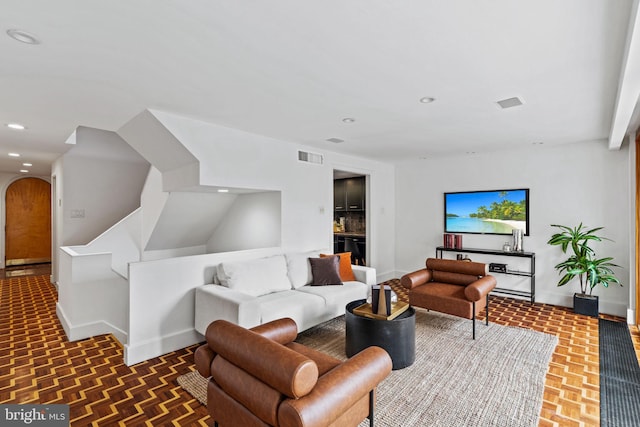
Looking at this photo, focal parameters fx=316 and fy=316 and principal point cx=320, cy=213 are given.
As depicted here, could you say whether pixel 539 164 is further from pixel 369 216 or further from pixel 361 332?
pixel 361 332

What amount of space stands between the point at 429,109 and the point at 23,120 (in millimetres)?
4202

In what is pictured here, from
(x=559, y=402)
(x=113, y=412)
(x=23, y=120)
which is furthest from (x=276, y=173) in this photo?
(x=559, y=402)

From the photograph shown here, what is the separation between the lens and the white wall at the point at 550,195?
14.5 ft

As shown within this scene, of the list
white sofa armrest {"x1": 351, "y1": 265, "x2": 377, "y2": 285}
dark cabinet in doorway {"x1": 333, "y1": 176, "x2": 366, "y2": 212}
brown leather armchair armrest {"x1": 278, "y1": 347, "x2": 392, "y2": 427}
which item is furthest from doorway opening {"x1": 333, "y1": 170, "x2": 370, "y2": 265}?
brown leather armchair armrest {"x1": 278, "y1": 347, "x2": 392, "y2": 427}

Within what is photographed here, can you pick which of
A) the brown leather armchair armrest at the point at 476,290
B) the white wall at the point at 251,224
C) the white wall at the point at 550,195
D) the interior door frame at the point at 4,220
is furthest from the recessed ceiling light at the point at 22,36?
the interior door frame at the point at 4,220

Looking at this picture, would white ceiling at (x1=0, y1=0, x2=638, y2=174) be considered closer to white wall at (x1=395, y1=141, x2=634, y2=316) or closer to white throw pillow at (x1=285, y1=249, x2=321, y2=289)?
white wall at (x1=395, y1=141, x2=634, y2=316)

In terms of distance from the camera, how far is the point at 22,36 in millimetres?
1812

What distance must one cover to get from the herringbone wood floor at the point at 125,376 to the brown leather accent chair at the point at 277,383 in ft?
2.17

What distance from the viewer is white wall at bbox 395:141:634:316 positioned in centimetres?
442

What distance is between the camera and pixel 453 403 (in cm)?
237

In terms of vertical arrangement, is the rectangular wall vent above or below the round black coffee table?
above

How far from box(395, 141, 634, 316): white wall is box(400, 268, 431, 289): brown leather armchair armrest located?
1.83 meters

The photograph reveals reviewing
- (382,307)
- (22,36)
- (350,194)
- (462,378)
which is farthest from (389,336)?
(350,194)

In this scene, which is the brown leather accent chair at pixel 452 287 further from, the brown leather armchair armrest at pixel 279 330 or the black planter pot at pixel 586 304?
the brown leather armchair armrest at pixel 279 330
